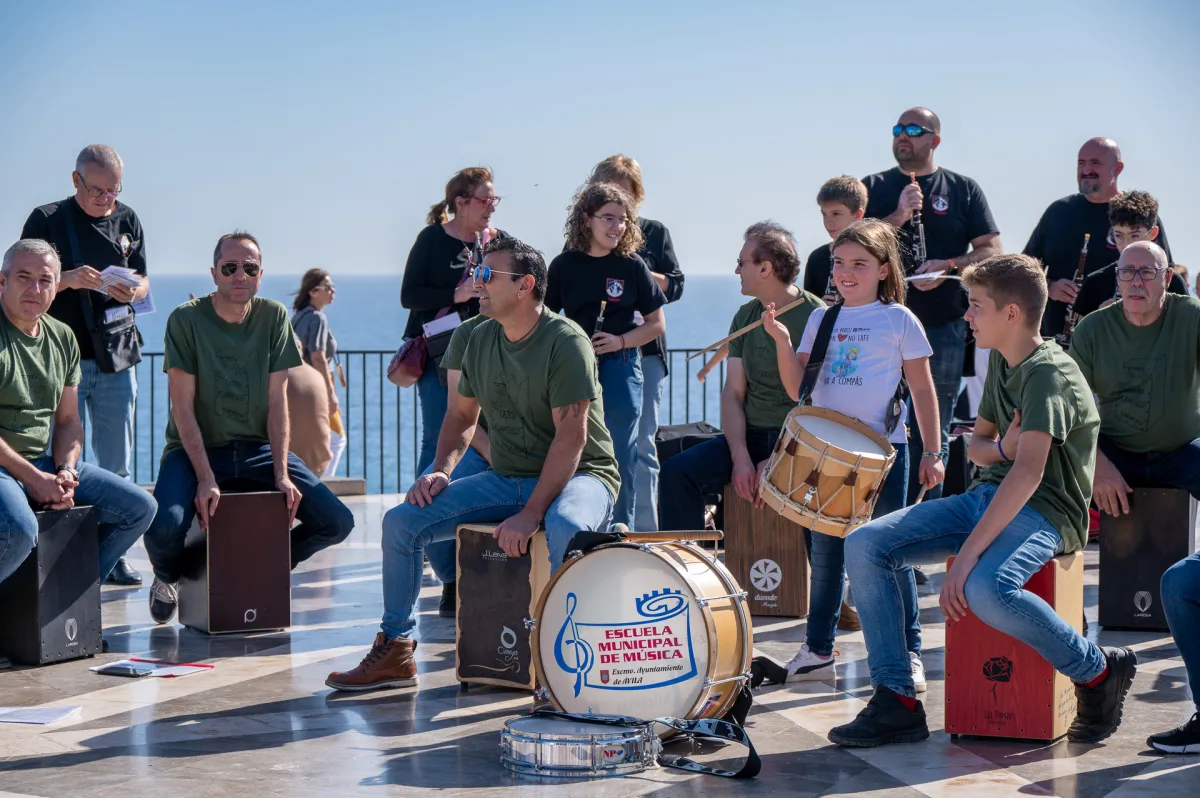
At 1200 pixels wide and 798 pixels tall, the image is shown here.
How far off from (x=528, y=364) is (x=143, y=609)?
2.47 m

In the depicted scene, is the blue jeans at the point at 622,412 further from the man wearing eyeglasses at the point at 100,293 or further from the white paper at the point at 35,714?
the white paper at the point at 35,714

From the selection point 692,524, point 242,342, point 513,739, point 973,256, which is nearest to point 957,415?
point 973,256

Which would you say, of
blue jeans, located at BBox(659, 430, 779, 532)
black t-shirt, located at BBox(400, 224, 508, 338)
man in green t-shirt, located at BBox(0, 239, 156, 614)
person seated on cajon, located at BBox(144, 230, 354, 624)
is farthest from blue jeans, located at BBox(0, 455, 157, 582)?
blue jeans, located at BBox(659, 430, 779, 532)

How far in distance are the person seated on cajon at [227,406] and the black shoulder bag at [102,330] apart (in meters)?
0.73

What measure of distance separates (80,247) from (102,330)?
379 millimetres

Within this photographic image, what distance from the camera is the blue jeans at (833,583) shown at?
482 cm

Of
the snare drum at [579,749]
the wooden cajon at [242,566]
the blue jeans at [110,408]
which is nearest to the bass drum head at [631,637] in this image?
the snare drum at [579,749]

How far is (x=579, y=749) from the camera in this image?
3.81 m

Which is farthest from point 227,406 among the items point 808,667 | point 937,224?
point 937,224

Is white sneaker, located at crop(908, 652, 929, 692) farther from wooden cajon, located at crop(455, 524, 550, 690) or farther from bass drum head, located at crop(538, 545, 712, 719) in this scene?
wooden cajon, located at crop(455, 524, 550, 690)

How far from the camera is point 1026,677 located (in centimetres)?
415

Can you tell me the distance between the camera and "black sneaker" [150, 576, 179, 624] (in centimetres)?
604

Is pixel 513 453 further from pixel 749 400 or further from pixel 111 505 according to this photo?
pixel 111 505

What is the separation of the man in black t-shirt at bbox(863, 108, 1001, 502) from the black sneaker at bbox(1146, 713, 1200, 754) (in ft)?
9.65
